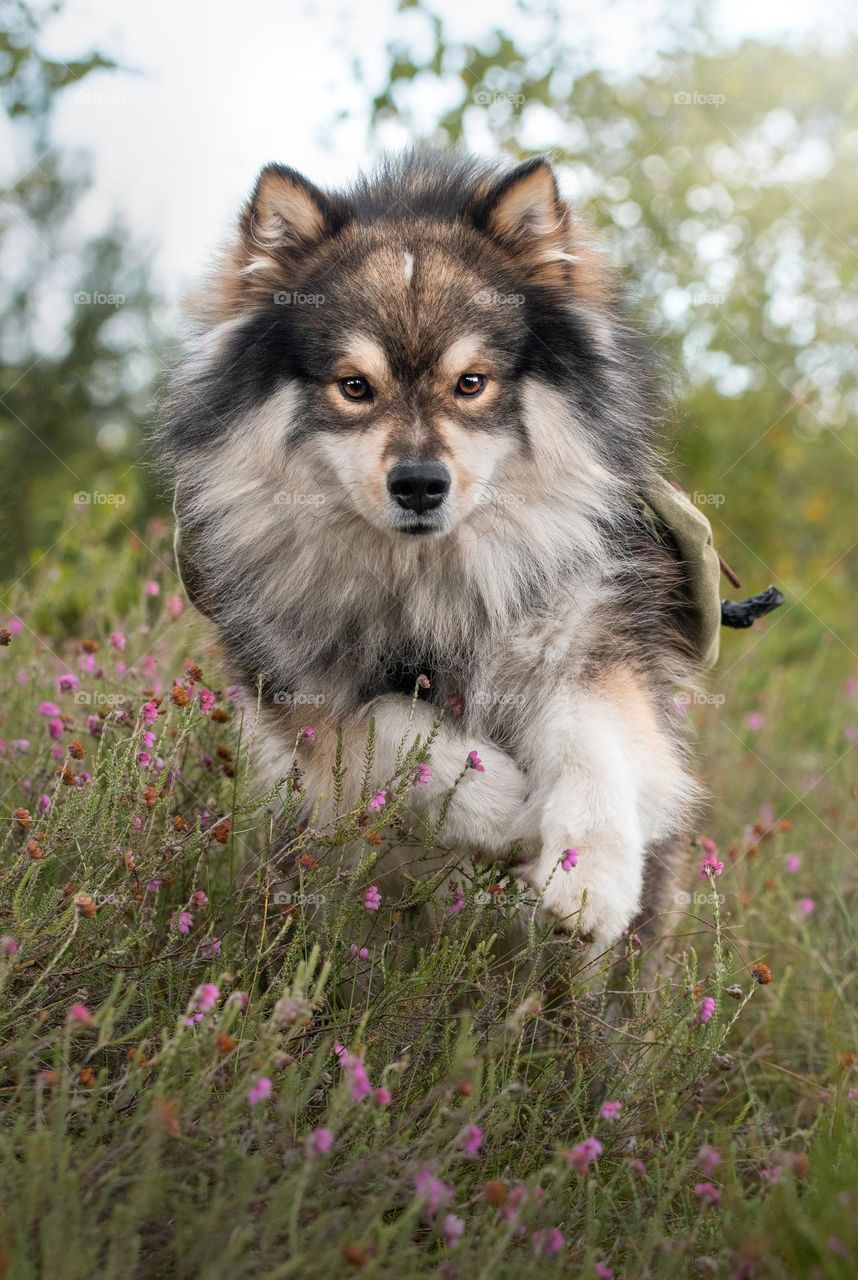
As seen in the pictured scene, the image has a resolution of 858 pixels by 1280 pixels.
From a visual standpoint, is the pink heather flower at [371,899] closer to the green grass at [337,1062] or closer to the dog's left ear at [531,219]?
the green grass at [337,1062]

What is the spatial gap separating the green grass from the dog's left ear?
61.9 inches

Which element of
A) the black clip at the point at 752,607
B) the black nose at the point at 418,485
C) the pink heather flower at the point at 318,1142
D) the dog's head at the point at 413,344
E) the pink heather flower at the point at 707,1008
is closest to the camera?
the pink heather flower at the point at 318,1142

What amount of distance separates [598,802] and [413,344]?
1.25 metres

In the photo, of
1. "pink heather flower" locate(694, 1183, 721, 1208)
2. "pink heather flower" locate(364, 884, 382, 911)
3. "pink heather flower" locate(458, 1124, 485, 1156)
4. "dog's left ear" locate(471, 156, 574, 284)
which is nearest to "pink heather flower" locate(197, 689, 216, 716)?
"pink heather flower" locate(364, 884, 382, 911)

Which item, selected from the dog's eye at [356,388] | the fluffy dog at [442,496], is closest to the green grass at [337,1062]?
the fluffy dog at [442,496]

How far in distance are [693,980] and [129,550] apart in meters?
3.62

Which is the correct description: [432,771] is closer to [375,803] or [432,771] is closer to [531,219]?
[375,803]

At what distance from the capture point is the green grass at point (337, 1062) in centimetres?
176

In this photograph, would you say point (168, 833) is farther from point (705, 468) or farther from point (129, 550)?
point (705, 468)

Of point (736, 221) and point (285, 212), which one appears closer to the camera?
point (285, 212)

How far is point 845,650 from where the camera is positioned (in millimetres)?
7082

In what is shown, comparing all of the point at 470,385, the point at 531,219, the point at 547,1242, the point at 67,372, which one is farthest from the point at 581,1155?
the point at 67,372

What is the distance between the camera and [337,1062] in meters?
2.45

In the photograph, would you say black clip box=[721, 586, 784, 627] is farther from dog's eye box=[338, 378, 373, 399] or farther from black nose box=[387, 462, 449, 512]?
dog's eye box=[338, 378, 373, 399]
